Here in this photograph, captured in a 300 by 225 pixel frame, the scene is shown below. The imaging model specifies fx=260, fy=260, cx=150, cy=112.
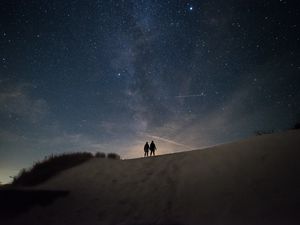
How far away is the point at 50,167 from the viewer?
1966cm

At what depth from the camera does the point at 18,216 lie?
11953 mm

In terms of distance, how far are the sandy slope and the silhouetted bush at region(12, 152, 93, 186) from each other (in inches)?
67.4

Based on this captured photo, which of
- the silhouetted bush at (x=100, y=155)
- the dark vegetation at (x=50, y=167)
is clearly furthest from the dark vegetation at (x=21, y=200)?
the silhouetted bush at (x=100, y=155)

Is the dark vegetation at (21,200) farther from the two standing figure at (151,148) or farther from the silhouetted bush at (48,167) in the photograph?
the two standing figure at (151,148)

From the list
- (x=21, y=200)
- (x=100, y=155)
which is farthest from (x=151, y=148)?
(x=21, y=200)

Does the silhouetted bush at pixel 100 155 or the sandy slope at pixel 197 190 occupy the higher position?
the silhouetted bush at pixel 100 155

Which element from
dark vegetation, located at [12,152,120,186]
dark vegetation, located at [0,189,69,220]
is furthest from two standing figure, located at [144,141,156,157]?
dark vegetation, located at [0,189,69,220]

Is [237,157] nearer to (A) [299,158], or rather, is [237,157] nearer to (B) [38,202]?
(A) [299,158]

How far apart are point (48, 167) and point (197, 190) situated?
12796 millimetres

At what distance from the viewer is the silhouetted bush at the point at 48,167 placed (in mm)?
17734

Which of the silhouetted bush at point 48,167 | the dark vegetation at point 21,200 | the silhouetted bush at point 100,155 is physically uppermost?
the silhouetted bush at point 100,155

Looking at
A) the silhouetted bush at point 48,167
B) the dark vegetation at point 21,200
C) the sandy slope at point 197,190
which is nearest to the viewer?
the sandy slope at point 197,190

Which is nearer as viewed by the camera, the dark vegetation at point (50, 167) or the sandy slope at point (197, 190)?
the sandy slope at point (197, 190)

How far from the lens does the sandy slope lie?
879cm
